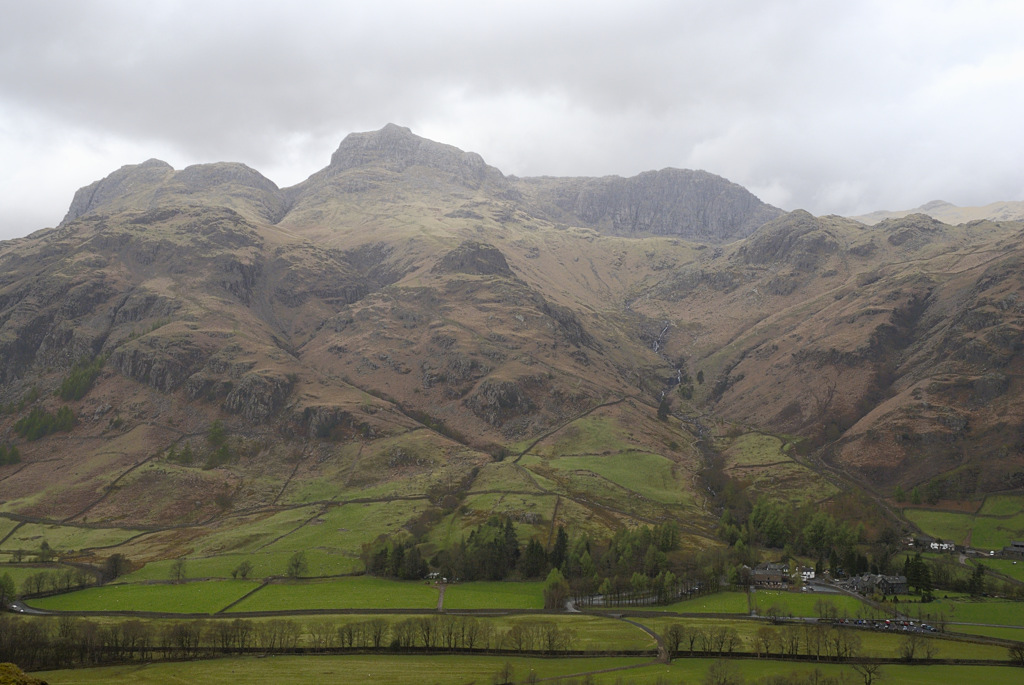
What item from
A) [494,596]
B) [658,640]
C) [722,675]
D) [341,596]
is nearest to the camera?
[722,675]

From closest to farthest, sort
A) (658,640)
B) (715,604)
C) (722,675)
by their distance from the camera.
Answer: (722,675), (658,640), (715,604)

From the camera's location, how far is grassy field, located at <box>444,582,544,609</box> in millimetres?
176500

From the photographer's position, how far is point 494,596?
185125 mm

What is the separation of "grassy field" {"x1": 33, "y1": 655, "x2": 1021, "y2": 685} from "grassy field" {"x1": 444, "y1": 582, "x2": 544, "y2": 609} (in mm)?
34868

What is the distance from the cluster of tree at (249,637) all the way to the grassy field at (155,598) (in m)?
19.3

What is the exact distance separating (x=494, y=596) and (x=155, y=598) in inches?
3418

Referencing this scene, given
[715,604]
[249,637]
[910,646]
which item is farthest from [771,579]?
[249,637]

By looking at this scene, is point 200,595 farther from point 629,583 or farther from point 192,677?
point 629,583

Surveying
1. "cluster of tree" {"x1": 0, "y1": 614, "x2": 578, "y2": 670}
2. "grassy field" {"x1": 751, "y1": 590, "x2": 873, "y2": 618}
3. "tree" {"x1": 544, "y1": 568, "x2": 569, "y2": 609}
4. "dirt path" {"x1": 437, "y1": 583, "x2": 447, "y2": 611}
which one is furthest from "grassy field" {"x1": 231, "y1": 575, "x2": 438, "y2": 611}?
"grassy field" {"x1": 751, "y1": 590, "x2": 873, "y2": 618}

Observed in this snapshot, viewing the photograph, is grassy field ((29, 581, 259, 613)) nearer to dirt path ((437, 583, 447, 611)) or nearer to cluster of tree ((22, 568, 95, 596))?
cluster of tree ((22, 568, 95, 596))

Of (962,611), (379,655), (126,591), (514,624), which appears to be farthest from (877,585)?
(126,591)

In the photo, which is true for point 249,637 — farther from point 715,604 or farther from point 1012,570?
point 1012,570

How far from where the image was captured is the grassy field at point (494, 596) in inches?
6949

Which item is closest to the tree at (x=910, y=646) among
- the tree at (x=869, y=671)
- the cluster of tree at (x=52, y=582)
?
the tree at (x=869, y=671)
